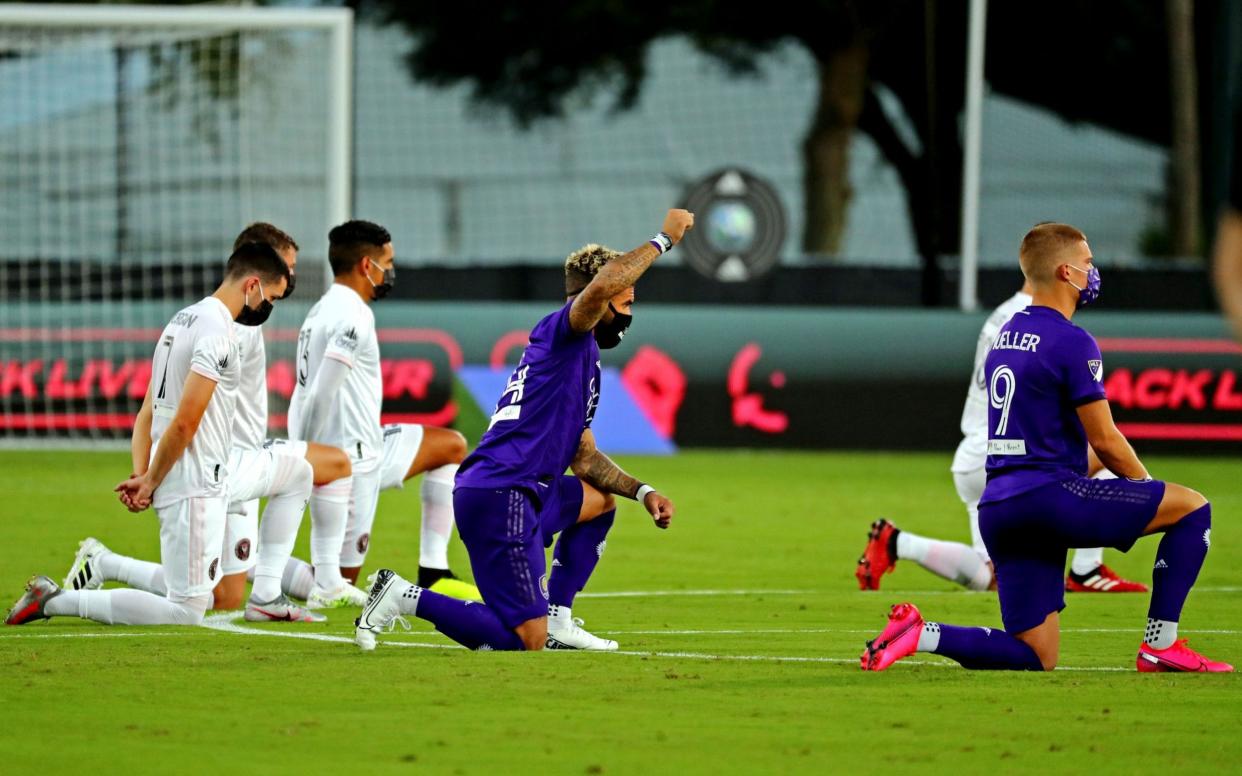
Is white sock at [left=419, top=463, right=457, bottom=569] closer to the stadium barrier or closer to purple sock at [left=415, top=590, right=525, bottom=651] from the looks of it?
purple sock at [left=415, top=590, right=525, bottom=651]

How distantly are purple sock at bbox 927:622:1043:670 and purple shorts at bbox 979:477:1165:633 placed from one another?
0.27 ft

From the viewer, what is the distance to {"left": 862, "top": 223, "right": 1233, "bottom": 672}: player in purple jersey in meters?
7.38

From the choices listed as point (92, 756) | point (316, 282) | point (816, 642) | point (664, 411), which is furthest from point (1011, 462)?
point (664, 411)

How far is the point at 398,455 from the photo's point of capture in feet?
35.5

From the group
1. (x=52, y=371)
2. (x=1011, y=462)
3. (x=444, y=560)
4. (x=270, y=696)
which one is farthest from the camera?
(x=52, y=371)

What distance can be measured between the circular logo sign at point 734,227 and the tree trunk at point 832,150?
Answer: 4.96 feet

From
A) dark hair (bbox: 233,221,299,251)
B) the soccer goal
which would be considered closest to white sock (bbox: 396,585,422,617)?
dark hair (bbox: 233,221,299,251)

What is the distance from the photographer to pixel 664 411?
20.0 metres

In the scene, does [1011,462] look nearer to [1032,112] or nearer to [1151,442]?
[1151,442]

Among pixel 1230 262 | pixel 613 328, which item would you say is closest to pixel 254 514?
pixel 613 328

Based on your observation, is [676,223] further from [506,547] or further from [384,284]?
[384,284]

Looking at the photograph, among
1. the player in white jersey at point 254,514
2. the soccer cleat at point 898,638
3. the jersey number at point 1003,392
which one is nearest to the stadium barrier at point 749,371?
the player in white jersey at point 254,514

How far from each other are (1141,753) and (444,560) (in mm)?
5232

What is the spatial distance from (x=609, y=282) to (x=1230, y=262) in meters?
3.89
